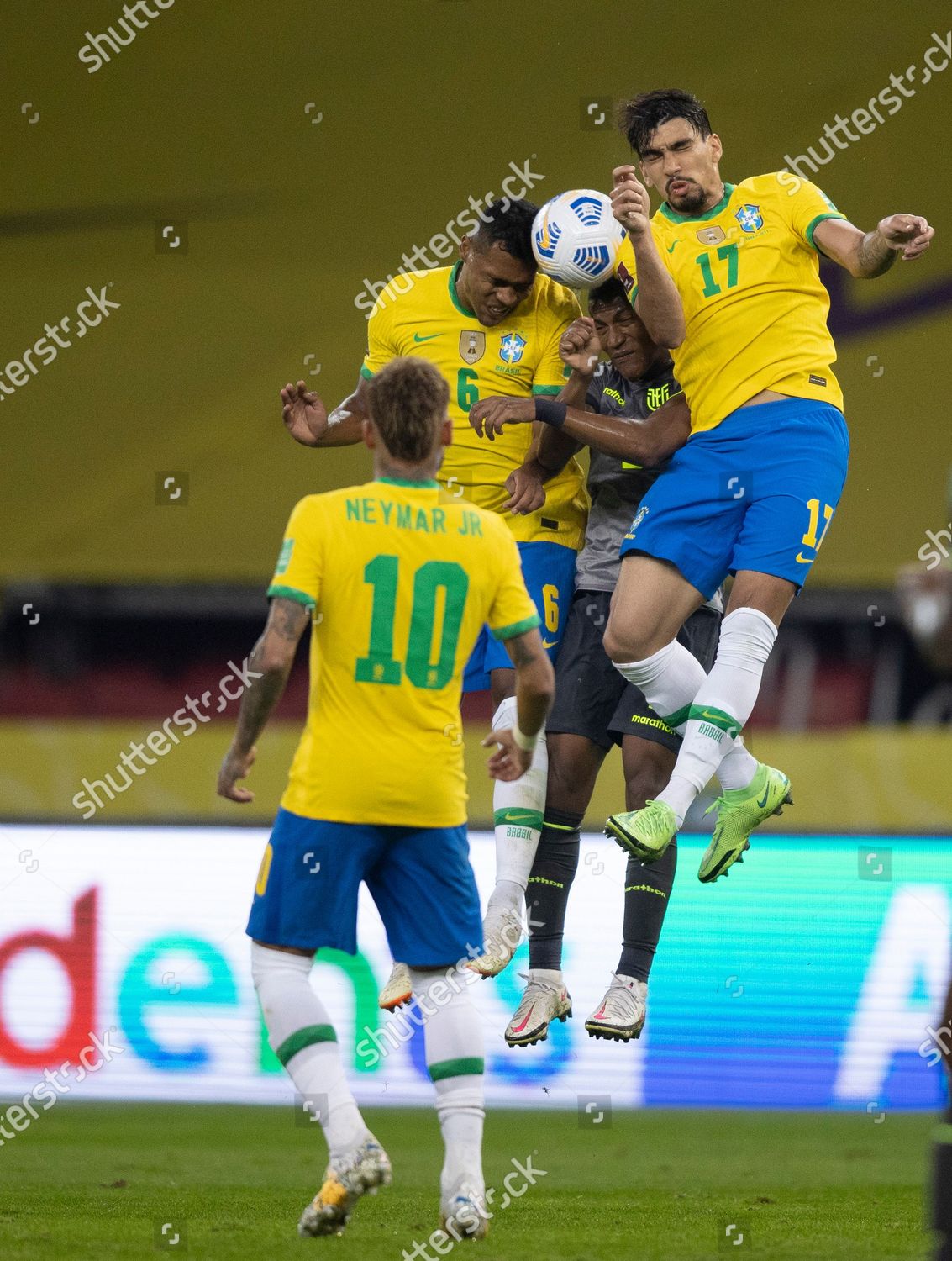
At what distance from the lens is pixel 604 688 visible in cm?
590

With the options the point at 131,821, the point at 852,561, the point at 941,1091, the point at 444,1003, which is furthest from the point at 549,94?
the point at 444,1003

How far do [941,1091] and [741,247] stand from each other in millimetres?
5081

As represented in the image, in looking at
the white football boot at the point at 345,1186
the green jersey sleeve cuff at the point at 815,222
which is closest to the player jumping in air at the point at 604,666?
the green jersey sleeve cuff at the point at 815,222

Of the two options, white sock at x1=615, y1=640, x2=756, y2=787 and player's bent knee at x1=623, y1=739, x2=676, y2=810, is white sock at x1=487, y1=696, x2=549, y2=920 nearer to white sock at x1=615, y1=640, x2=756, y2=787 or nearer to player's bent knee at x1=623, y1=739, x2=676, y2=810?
player's bent knee at x1=623, y1=739, x2=676, y2=810

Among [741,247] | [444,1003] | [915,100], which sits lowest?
[444,1003]

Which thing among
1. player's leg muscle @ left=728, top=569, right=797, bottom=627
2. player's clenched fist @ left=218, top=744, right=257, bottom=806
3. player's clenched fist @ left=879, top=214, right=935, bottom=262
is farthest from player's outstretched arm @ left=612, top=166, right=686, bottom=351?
player's clenched fist @ left=218, top=744, right=257, bottom=806

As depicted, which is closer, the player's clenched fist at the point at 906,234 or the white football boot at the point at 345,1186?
the white football boot at the point at 345,1186

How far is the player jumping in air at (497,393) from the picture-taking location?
5695 millimetres

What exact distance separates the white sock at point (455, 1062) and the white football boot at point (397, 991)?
2.37ft

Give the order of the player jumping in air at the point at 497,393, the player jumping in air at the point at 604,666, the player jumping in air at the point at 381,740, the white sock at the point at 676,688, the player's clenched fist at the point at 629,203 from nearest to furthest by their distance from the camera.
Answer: the player jumping in air at the point at 381,740 < the player's clenched fist at the point at 629,203 < the white sock at the point at 676,688 < the player jumping in air at the point at 604,666 < the player jumping in air at the point at 497,393

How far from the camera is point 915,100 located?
13.0 m

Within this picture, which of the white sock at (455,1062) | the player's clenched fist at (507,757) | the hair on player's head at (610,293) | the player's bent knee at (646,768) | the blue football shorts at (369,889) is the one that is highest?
the hair on player's head at (610,293)

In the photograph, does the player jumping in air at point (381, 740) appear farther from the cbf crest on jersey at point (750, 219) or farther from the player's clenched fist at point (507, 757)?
the cbf crest on jersey at point (750, 219)

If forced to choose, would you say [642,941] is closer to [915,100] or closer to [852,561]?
[852,561]
